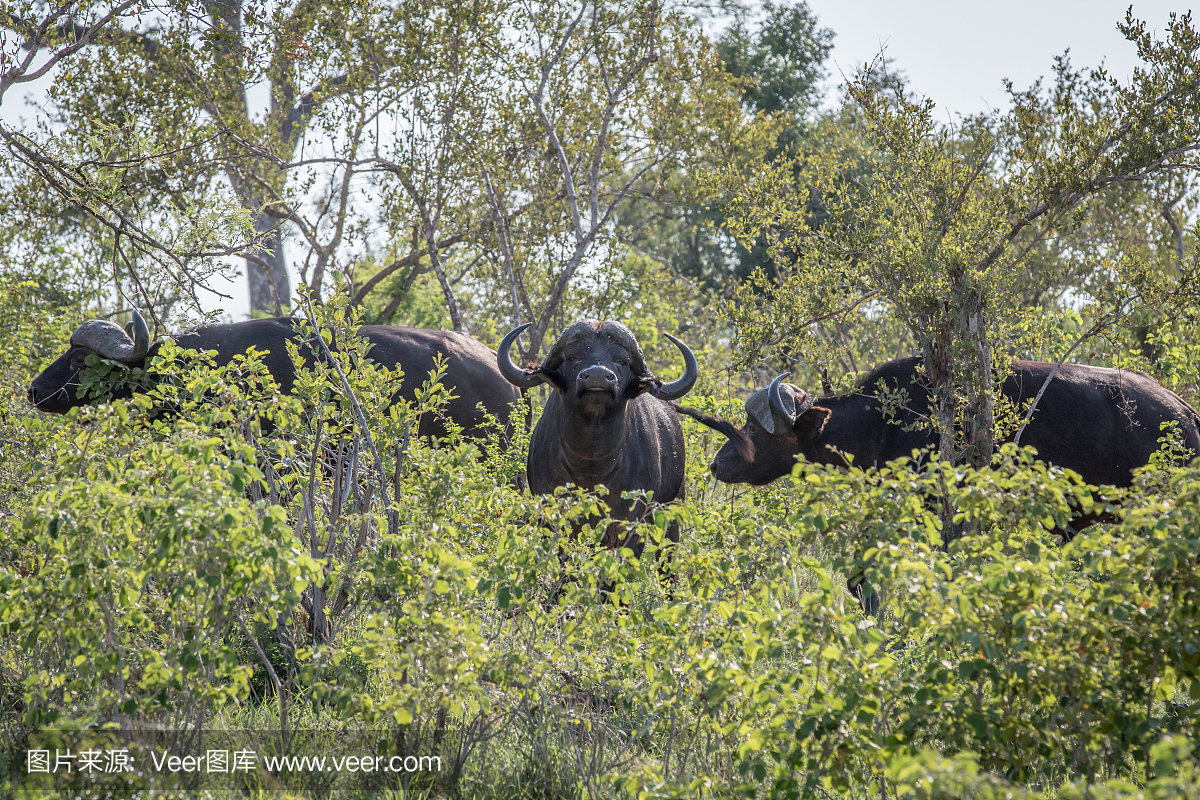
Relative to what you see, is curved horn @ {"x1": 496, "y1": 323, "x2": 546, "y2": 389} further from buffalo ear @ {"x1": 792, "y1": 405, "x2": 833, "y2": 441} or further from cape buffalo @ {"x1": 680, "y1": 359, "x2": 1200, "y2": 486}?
buffalo ear @ {"x1": 792, "y1": 405, "x2": 833, "y2": 441}

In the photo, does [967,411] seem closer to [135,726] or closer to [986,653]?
[986,653]

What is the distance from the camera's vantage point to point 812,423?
25.3 ft

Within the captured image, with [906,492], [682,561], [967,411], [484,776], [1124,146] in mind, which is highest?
[1124,146]

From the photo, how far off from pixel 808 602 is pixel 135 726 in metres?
2.47

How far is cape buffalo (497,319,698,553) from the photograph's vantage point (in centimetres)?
609

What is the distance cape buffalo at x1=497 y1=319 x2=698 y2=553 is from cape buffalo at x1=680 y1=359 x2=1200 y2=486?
1.12 metres

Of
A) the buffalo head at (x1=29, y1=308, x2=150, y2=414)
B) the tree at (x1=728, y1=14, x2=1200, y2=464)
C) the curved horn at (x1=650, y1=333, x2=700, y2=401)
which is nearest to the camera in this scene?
the tree at (x1=728, y1=14, x2=1200, y2=464)

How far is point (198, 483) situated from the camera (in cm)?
332

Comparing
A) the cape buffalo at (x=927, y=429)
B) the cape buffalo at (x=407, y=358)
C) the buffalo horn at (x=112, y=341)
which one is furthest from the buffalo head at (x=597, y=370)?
the buffalo horn at (x=112, y=341)

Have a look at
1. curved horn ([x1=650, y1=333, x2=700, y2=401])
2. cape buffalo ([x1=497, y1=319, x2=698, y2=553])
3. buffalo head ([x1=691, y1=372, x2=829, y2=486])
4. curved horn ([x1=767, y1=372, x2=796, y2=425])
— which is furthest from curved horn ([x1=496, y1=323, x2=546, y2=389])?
curved horn ([x1=767, y1=372, x2=796, y2=425])

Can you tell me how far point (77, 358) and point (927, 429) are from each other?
700 cm

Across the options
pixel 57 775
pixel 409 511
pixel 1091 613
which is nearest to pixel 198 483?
pixel 409 511

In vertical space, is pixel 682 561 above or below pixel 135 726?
above

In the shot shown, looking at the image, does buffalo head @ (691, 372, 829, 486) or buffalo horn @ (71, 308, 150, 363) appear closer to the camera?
buffalo head @ (691, 372, 829, 486)
